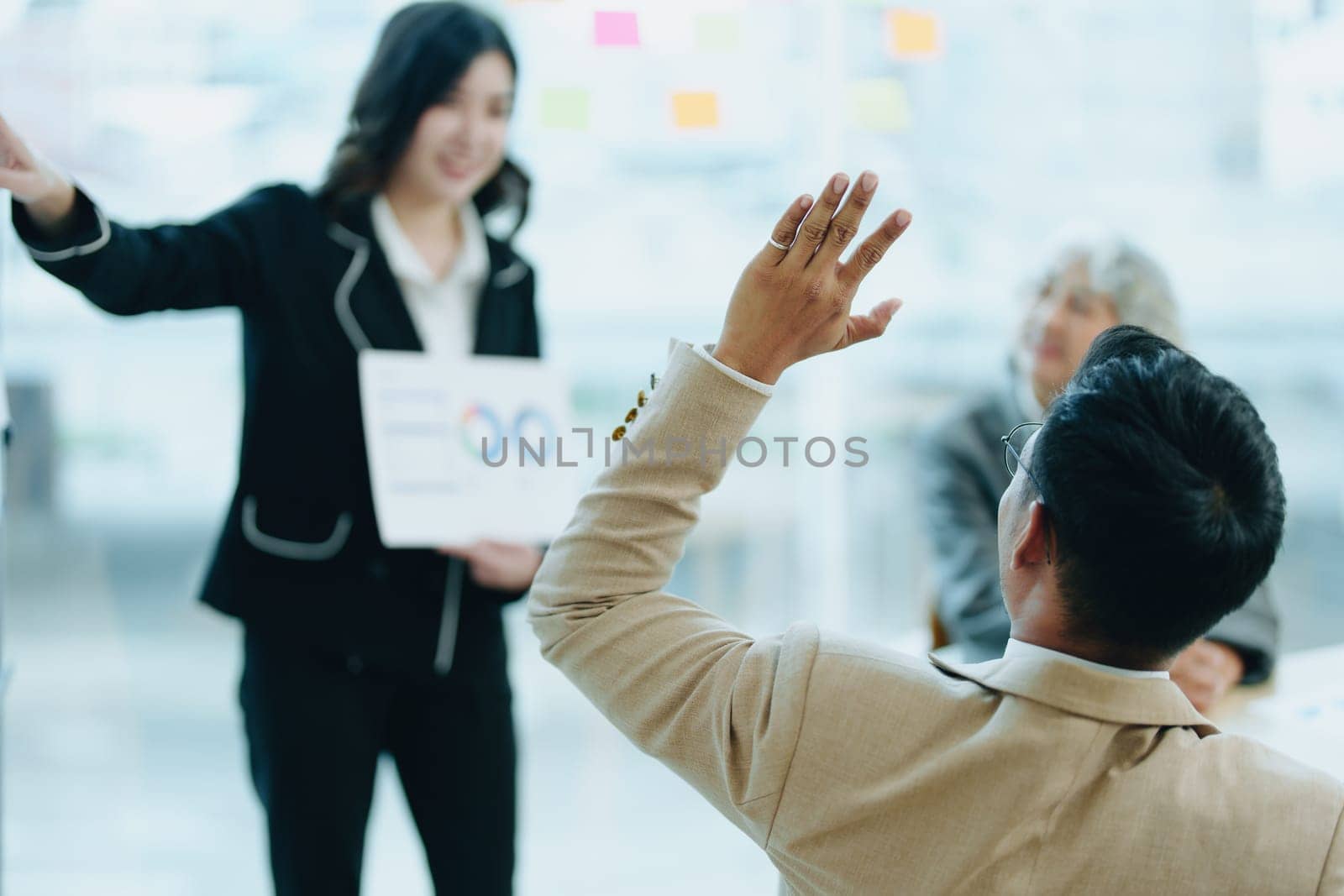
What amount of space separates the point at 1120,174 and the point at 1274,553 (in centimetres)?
209

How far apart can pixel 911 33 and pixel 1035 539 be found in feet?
6.35

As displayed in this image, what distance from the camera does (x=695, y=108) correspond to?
230cm

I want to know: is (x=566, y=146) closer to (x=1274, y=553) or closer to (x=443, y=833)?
(x=443, y=833)

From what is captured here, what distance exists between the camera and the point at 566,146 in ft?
7.46

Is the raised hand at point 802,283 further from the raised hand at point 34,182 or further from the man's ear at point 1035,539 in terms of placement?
the raised hand at point 34,182

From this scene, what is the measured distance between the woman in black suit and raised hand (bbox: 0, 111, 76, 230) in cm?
13

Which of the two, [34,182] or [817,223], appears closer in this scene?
[817,223]

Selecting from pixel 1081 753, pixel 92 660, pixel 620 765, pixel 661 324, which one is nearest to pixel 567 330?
pixel 661 324

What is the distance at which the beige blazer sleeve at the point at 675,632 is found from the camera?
707mm

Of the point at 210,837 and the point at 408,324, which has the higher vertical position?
the point at 408,324

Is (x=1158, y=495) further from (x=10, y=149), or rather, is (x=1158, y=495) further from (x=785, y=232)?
(x=10, y=149)

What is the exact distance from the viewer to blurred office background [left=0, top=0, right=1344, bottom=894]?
214 cm

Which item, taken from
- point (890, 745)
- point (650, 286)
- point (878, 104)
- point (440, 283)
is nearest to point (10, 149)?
point (440, 283)

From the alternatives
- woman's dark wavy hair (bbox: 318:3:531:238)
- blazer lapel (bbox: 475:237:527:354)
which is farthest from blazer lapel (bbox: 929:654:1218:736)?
woman's dark wavy hair (bbox: 318:3:531:238)
